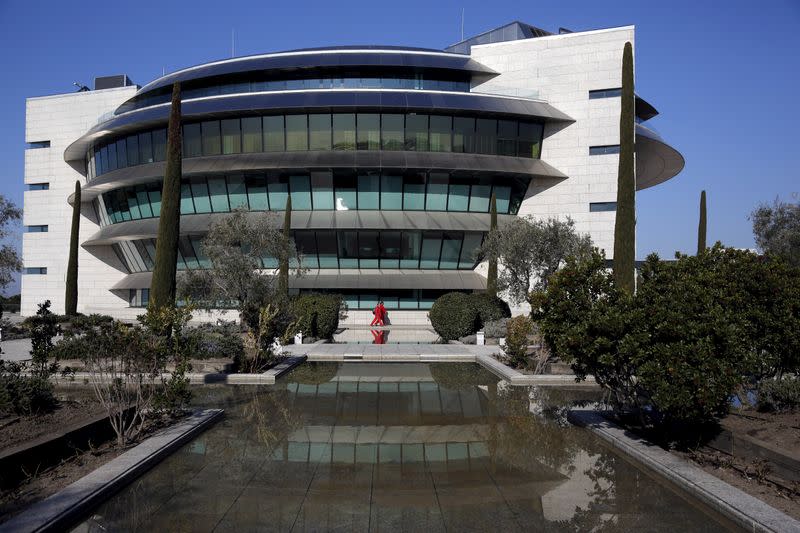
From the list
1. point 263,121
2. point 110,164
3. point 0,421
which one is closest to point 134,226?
point 110,164

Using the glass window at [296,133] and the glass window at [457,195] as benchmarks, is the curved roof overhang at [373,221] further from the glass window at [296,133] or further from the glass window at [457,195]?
the glass window at [296,133]

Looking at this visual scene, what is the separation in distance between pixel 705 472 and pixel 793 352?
443cm

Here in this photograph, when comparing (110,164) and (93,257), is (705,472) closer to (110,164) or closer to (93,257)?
(110,164)

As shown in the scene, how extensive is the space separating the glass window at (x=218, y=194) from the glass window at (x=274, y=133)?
14.5ft

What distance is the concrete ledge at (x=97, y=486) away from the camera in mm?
6316

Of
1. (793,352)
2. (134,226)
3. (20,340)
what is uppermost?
(134,226)

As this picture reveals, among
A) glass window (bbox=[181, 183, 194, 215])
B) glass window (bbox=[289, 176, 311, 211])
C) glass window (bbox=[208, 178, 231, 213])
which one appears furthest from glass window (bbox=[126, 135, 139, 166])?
glass window (bbox=[289, 176, 311, 211])

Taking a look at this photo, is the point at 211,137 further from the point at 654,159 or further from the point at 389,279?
the point at 654,159

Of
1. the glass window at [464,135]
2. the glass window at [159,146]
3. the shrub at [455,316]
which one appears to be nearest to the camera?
the shrub at [455,316]

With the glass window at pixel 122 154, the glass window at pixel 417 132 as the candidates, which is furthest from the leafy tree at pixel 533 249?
the glass window at pixel 122 154

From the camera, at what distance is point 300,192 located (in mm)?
41188

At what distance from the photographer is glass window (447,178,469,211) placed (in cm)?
4166

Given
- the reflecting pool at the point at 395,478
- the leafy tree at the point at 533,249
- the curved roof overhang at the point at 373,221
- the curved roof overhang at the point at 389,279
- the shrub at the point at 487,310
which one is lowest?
the reflecting pool at the point at 395,478

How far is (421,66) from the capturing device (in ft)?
139
